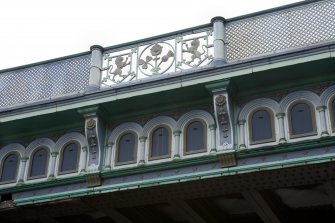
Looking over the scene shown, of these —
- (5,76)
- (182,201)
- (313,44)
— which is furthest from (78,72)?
(313,44)

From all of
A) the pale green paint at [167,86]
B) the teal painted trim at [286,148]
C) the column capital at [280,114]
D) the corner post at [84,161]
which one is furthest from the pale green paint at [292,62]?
the corner post at [84,161]

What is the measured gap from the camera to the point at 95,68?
670 inches

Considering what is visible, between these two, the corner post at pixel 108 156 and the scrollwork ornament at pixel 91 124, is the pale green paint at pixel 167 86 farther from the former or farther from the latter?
the corner post at pixel 108 156

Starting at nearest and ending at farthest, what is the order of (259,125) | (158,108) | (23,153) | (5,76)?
(259,125) → (158,108) → (23,153) → (5,76)

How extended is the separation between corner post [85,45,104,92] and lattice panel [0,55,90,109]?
0.34 m

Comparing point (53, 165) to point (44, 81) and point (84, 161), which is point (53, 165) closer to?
point (84, 161)

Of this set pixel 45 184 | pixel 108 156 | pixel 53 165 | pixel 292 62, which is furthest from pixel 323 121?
pixel 45 184

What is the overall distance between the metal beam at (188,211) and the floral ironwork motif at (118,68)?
12.2 feet

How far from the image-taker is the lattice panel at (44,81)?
57.0 feet

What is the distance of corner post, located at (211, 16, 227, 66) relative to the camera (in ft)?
50.8

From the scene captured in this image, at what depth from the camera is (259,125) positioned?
14898mm

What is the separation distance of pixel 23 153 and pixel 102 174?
2946mm

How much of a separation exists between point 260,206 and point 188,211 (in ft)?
6.39

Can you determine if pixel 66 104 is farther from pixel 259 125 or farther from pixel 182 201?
pixel 259 125
